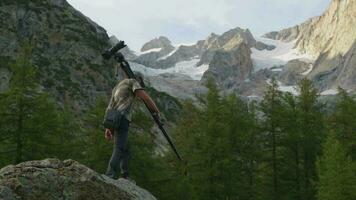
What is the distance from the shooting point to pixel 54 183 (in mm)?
7934

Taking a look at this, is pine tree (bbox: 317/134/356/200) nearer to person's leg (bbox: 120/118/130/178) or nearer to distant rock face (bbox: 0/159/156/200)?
person's leg (bbox: 120/118/130/178)

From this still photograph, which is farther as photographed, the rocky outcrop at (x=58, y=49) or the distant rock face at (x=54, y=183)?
the rocky outcrop at (x=58, y=49)

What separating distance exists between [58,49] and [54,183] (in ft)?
215

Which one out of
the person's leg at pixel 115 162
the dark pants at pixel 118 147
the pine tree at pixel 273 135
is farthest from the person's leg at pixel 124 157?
the pine tree at pixel 273 135

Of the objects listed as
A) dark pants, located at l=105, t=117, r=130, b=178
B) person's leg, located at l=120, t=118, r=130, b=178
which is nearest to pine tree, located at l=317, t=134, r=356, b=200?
person's leg, located at l=120, t=118, r=130, b=178

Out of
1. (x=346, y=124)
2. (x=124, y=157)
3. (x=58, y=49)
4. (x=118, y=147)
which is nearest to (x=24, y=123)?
(x=124, y=157)

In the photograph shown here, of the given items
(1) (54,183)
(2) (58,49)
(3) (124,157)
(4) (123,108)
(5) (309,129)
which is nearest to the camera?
(1) (54,183)

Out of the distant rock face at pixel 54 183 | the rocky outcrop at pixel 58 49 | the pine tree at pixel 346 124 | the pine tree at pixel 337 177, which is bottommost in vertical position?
the pine tree at pixel 337 177

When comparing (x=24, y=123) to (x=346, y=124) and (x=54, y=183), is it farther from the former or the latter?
(x=346, y=124)

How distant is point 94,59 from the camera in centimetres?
7400

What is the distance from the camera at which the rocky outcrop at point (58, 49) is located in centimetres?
6444

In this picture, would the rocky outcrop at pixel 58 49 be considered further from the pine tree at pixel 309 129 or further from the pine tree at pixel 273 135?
the pine tree at pixel 309 129

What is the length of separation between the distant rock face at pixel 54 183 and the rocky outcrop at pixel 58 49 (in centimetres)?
5387

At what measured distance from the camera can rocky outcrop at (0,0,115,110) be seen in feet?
211
